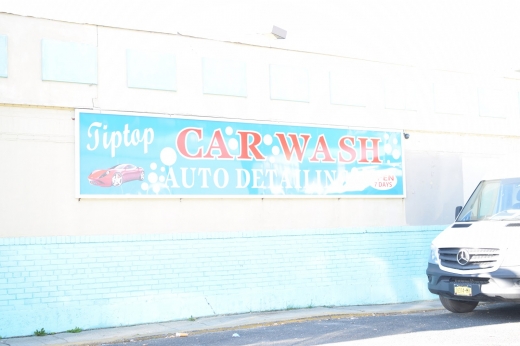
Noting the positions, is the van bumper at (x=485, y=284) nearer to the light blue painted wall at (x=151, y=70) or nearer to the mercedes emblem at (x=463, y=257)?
the mercedes emblem at (x=463, y=257)

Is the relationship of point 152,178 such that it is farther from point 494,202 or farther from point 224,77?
point 494,202

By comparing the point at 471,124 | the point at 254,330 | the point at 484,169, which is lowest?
the point at 254,330

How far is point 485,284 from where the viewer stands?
10.1 metres

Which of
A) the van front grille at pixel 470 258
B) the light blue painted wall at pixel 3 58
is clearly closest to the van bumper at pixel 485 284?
the van front grille at pixel 470 258

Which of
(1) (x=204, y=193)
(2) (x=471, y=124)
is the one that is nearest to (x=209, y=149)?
(1) (x=204, y=193)

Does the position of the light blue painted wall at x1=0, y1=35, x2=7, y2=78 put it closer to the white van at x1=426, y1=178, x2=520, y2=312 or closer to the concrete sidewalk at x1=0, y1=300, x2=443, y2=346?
the concrete sidewalk at x1=0, y1=300, x2=443, y2=346

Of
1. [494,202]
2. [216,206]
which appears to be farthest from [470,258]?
[216,206]

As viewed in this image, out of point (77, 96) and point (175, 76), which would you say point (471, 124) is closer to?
point (175, 76)

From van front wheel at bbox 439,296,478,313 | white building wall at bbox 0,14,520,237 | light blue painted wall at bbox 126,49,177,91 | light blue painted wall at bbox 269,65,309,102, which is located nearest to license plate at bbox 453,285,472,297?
van front wheel at bbox 439,296,478,313

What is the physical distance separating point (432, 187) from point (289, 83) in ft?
13.6

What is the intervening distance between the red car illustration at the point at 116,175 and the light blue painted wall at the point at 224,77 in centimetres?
198

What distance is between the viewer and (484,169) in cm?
1563

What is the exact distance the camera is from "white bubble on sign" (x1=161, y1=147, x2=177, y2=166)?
11.7 meters

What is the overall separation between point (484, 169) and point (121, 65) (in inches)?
349
